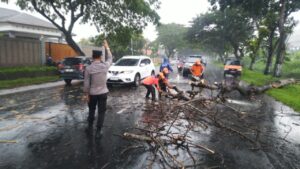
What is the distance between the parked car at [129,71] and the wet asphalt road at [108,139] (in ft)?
18.2

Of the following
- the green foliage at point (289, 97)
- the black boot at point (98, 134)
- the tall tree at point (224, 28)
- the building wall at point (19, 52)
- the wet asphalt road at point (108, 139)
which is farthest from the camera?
the tall tree at point (224, 28)

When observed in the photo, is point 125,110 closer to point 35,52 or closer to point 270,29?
point 35,52

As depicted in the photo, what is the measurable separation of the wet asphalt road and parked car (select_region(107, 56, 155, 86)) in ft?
18.2

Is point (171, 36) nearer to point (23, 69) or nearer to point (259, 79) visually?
point (259, 79)

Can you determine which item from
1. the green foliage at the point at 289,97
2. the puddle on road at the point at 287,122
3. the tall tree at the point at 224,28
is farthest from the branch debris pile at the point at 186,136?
the tall tree at the point at 224,28

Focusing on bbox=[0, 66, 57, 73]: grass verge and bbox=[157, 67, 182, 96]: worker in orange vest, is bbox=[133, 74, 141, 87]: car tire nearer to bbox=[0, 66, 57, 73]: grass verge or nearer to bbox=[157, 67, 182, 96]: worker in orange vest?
bbox=[157, 67, 182, 96]: worker in orange vest

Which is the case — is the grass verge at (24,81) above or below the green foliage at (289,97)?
below

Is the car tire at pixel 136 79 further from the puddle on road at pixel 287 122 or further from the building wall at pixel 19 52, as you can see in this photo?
the building wall at pixel 19 52

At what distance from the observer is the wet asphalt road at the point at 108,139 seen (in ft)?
16.1

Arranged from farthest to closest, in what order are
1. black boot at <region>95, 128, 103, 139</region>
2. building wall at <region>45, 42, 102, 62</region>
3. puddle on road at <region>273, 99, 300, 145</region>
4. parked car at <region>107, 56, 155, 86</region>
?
building wall at <region>45, 42, 102, 62</region>, parked car at <region>107, 56, 155, 86</region>, puddle on road at <region>273, 99, 300, 145</region>, black boot at <region>95, 128, 103, 139</region>

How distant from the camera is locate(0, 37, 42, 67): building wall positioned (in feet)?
→ 61.0

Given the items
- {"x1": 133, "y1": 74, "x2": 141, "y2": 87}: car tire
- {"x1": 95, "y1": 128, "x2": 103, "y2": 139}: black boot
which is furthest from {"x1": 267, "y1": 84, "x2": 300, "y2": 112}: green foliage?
{"x1": 95, "y1": 128, "x2": 103, "y2": 139}: black boot

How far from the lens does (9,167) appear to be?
4617mm

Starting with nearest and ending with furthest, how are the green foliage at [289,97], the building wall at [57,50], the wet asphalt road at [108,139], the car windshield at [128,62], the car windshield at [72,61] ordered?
the wet asphalt road at [108,139] < the green foliage at [289,97] < the car windshield at [128,62] < the car windshield at [72,61] < the building wall at [57,50]
